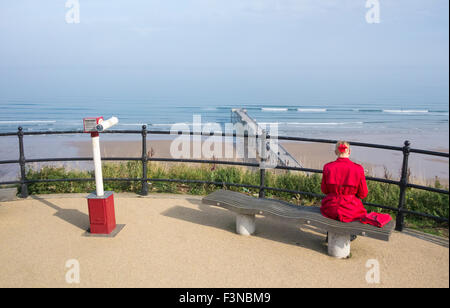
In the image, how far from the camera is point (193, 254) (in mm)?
4656

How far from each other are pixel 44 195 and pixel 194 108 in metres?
44.0

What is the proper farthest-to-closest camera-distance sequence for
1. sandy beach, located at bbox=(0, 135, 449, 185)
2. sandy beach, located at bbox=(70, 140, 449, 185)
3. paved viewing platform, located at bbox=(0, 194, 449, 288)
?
sandy beach, located at bbox=(70, 140, 449, 185), sandy beach, located at bbox=(0, 135, 449, 185), paved viewing platform, located at bbox=(0, 194, 449, 288)

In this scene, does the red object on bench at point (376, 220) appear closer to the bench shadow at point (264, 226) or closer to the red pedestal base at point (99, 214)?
the bench shadow at point (264, 226)

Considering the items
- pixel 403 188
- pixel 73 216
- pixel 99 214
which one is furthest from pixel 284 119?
pixel 99 214

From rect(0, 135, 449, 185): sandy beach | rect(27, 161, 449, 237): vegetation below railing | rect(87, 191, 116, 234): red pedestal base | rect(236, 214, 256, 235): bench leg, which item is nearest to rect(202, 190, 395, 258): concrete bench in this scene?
rect(236, 214, 256, 235): bench leg

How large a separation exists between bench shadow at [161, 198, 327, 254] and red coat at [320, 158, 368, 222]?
1.83ft

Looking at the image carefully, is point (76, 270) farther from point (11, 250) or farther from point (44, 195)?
point (44, 195)

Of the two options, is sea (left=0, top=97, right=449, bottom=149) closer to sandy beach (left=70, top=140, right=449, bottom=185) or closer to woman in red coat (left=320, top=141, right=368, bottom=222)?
sandy beach (left=70, top=140, right=449, bottom=185)

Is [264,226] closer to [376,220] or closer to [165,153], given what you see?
[376,220]

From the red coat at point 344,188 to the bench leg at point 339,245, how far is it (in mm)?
206

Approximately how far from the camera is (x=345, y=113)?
4700 centimetres

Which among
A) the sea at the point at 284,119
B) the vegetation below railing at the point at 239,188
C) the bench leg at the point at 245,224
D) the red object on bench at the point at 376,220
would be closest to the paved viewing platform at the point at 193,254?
the bench leg at the point at 245,224

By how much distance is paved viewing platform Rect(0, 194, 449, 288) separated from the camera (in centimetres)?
407

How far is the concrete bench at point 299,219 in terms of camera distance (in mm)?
4371
